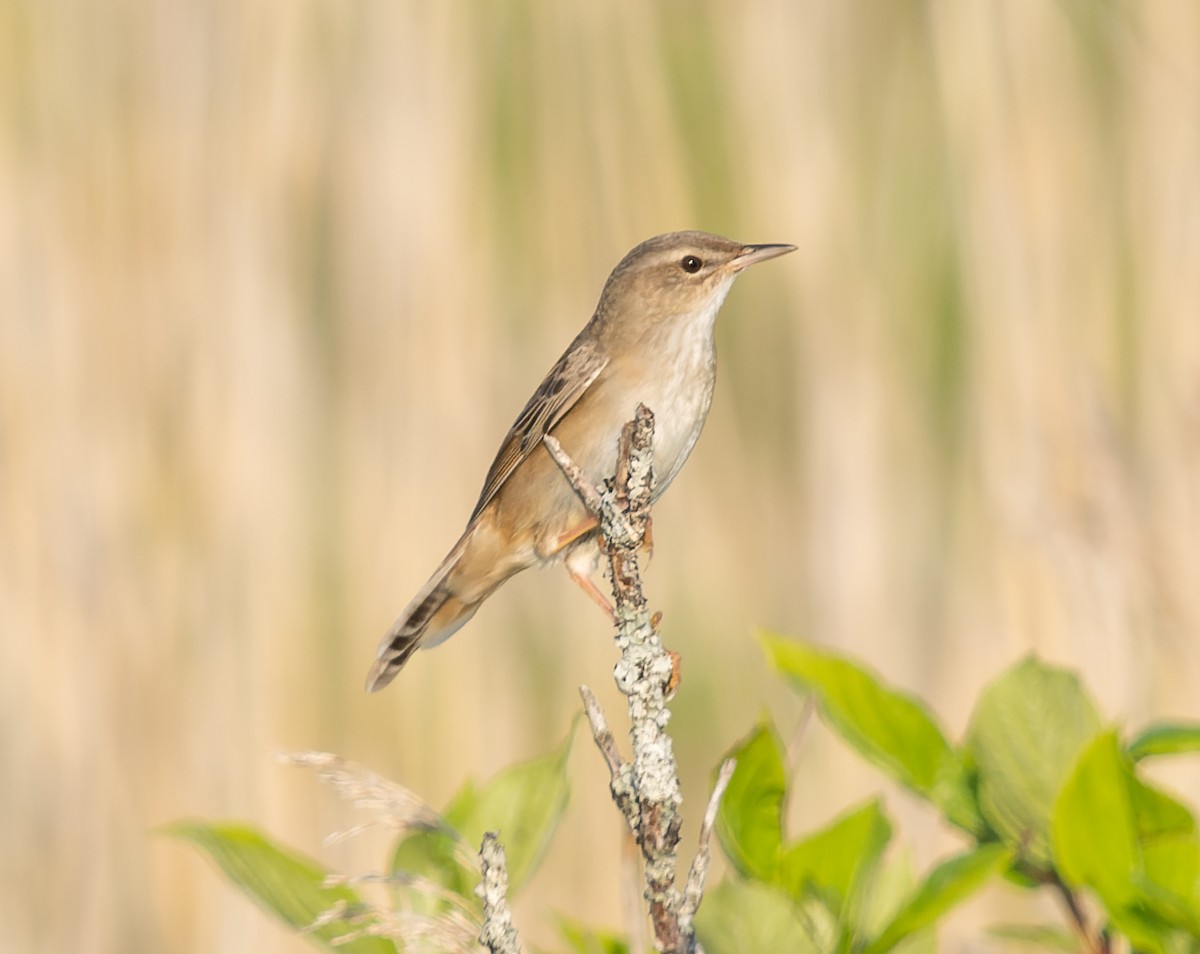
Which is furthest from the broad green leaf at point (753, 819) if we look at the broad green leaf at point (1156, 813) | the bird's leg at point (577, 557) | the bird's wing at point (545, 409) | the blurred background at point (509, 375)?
the blurred background at point (509, 375)

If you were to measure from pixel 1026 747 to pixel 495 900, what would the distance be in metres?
0.50

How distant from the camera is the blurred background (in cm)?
285

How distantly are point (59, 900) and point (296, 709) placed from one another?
567 mm

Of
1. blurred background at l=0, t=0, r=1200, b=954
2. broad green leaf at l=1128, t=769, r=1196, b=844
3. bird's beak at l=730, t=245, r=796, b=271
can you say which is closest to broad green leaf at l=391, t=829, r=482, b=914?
broad green leaf at l=1128, t=769, r=1196, b=844

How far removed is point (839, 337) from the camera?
322 centimetres

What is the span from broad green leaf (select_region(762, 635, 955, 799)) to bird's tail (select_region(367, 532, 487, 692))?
1.33m

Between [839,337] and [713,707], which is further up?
[839,337]

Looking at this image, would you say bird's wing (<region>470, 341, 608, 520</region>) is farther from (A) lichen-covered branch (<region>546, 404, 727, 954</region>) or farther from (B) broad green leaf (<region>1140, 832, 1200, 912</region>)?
(B) broad green leaf (<region>1140, 832, 1200, 912</region>)

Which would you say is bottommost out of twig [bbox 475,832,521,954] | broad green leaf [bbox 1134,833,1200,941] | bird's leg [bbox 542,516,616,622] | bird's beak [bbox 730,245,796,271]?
broad green leaf [bbox 1134,833,1200,941]

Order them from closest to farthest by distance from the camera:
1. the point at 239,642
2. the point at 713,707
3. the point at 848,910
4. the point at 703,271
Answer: the point at 848,910
the point at 703,271
the point at 239,642
the point at 713,707

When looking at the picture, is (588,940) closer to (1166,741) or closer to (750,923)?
(750,923)

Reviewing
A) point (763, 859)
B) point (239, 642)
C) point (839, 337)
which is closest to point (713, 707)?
point (839, 337)

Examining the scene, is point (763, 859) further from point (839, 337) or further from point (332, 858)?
point (839, 337)

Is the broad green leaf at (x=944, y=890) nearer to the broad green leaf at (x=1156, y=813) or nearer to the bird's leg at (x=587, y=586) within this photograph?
the broad green leaf at (x=1156, y=813)
